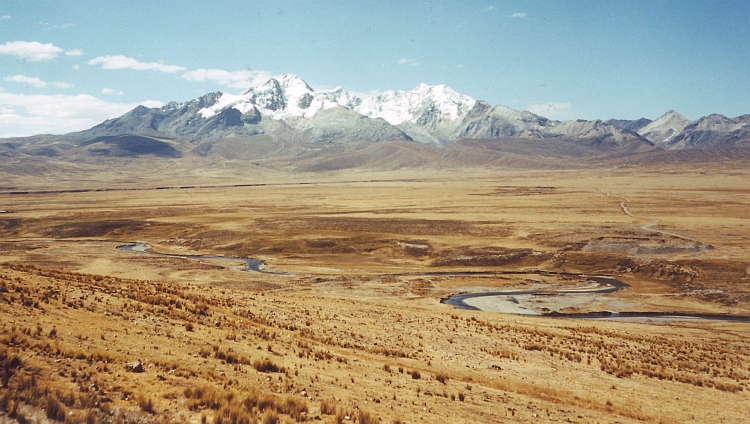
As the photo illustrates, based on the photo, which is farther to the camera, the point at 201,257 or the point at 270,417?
the point at 201,257

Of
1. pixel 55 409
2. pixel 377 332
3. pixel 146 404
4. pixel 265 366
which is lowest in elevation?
pixel 377 332

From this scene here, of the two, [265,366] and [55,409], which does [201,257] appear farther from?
[55,409]

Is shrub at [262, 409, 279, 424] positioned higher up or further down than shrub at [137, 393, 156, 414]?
further down

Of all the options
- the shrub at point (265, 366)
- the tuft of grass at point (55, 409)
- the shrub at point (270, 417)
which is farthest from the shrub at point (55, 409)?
the shrub at point (265, 366)

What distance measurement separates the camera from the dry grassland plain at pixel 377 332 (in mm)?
16359

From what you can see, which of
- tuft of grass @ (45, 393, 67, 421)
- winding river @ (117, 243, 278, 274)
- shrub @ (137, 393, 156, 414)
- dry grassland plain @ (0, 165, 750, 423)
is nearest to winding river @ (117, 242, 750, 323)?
winding river @ (117, 243, 278, 274)

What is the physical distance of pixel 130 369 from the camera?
17.3m

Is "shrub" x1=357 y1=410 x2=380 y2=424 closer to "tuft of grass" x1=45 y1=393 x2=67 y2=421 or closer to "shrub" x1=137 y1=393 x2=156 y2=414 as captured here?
"shrub" x1=137 y1=393 x2=156 y2=414

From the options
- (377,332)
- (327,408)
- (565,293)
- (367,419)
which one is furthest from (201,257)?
(367,419)

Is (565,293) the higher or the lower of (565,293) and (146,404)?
the lower

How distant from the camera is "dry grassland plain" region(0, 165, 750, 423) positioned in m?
16.4

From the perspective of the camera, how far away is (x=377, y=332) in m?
33.3

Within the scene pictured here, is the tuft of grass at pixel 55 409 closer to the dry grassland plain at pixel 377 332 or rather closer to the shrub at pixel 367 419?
the dry grassland plain at pixel 377 332

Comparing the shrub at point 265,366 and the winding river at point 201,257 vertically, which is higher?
the shrub at point 265,366
